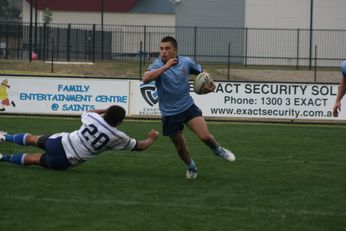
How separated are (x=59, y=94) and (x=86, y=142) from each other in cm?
1244

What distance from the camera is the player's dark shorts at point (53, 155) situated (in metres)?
10.2

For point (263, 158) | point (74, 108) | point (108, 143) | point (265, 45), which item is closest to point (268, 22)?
point (265, 45)

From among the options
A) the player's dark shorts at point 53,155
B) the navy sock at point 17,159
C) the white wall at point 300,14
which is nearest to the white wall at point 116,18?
the white wall at point 300,14

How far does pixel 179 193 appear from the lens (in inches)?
360

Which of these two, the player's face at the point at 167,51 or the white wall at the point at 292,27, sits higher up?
the white wall at the point at 292,27

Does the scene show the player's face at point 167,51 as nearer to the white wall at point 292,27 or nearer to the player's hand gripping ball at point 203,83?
the player's hand gripping ball at point 203,83

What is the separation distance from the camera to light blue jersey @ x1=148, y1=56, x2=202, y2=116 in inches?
401

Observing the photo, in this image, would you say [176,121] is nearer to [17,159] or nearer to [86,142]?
[86,142]

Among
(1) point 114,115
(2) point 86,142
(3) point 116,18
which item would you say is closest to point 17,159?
(2) point 86,142

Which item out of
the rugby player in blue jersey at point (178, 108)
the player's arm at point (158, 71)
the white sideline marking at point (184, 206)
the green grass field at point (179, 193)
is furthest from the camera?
the rugby player in blue jersey at point (178, 108)

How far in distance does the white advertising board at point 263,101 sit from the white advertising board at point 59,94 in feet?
2.46

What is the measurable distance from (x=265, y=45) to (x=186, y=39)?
4386 mm

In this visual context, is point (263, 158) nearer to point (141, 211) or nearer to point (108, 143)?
point (108, 143)

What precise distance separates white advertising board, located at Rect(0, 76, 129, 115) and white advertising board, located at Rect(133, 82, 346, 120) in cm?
75
